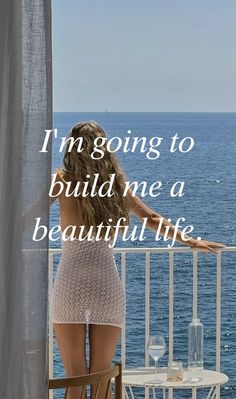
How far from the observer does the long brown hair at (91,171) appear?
4.52 metres

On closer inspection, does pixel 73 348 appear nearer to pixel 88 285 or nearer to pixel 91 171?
pixel 88 285

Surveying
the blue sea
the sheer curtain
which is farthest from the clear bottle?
the blue sea

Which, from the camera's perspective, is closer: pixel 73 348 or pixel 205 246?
pixel 73 348

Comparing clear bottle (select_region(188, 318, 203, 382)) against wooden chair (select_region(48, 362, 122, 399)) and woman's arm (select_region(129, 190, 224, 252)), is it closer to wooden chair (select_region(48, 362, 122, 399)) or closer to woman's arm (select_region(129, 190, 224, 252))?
woman's arm (select_region(129, 190, 224, 252))

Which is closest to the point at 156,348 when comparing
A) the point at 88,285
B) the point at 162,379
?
the point at 162,379

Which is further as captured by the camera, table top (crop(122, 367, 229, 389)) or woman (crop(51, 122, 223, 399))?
table top (crop(122, 367, 229, 389))

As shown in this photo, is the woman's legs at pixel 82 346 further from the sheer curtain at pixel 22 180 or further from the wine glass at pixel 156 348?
the sheer curtain at pixel 22 180

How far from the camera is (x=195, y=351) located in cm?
505

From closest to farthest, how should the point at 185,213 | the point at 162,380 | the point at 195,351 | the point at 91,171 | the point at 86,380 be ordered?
the point at 86,380 → the point at 91,171 → the point at 162,380 → the point at 195,351 → the point at 185,213

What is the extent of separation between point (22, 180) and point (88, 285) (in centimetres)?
224

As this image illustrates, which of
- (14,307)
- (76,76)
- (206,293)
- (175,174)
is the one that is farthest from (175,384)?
(76,76)

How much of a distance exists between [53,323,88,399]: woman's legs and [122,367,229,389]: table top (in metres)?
0.24

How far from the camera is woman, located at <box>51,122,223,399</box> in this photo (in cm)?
456

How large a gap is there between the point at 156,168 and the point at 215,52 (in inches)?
155
